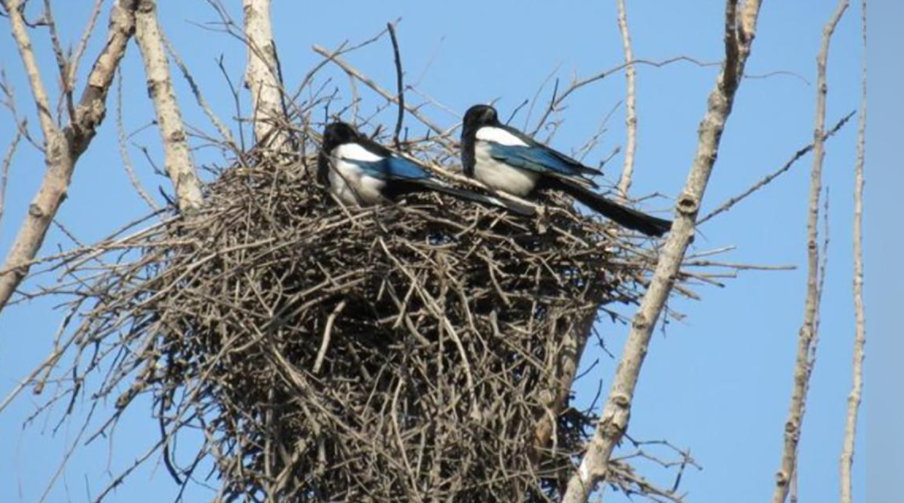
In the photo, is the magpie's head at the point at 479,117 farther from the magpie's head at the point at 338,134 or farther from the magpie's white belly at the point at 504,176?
the magpie's head at the point at 338,134

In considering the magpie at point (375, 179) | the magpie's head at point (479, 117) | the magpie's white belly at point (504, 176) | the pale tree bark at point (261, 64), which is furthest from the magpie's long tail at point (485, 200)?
the pale tree bark at point (261, 64)

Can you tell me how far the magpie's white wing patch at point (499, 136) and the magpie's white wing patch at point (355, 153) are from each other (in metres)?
0.51

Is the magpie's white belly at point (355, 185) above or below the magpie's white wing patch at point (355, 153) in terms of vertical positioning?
below

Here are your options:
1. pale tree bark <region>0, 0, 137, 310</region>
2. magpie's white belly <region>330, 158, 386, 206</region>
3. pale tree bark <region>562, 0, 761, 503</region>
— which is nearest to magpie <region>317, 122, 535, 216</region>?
magpie's white belly <region>330, 158, 386, 206</region>

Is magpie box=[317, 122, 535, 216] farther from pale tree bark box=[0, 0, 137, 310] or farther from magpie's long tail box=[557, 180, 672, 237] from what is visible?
pale tree bark box=[0, 0, 137, 310]

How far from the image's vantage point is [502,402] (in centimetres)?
486

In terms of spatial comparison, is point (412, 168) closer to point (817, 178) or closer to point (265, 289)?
point (265, 289)

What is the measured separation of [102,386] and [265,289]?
62 cm

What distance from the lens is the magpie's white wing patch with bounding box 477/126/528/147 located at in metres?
5.73

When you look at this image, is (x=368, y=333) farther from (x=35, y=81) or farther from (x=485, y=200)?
(x=35, y=81)

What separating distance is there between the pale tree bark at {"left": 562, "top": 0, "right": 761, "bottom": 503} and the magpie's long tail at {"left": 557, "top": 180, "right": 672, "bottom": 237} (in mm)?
1846

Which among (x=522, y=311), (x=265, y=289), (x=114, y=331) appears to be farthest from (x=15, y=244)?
(x=522, y=311)

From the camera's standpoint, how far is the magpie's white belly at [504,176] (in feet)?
18.6

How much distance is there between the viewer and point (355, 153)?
17.9 feet
